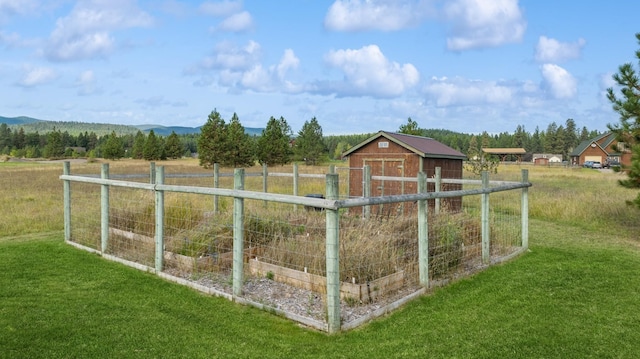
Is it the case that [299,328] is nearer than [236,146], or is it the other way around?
[299,328]

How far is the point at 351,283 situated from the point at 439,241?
2.20 meters

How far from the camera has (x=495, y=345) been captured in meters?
4.52

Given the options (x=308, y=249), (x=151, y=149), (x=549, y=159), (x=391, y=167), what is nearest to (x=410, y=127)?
(x=391, y=167)

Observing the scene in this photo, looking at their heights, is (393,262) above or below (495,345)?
above

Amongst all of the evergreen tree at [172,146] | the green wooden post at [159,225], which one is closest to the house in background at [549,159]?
the evergreen tree at [172,146]

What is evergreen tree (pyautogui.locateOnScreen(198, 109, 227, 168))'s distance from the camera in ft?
164

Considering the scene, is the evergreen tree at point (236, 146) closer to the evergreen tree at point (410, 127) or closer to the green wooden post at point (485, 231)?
the evergreen tree at point (410, 127)

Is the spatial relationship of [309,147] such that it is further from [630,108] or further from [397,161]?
[630,108]

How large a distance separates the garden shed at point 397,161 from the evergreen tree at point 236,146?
37850 mm

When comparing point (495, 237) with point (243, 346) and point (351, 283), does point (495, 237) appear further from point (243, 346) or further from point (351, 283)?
point (243, 346)

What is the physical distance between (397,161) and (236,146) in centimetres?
3993

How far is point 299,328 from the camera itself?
16.5 ft

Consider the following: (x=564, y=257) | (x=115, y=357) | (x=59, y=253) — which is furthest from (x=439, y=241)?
(x=59, y=253)

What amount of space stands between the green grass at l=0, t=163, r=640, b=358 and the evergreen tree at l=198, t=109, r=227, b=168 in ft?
139
